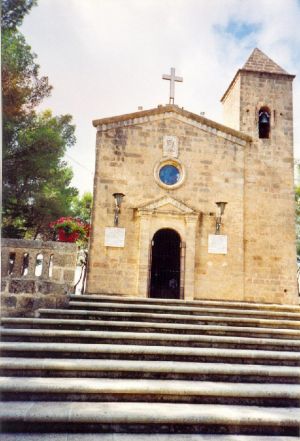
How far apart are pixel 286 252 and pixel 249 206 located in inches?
82.0

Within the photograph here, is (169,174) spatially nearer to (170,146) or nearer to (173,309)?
(170,146)

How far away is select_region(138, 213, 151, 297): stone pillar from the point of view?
434 inches

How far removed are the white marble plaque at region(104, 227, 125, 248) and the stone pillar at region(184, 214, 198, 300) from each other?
7.18ft

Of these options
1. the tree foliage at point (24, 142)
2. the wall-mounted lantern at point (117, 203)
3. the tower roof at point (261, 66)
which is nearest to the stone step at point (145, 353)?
the wall-mounted lantern at point (117, 203)

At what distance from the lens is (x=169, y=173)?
1221 centimetres

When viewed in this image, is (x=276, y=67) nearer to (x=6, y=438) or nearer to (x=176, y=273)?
(x=176, y=273)

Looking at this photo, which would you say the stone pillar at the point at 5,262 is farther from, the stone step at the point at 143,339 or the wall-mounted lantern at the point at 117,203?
the wall-mounted lantern at the point at 117,203

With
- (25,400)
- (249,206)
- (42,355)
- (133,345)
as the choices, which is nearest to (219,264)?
(249,206)

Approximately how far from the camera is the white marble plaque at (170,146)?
1223 cm

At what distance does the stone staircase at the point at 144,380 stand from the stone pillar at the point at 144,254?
450 centimetres

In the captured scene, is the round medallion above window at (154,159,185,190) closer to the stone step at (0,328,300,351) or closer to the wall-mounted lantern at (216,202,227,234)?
the wall-mounted lantern at (216,202,227,234)

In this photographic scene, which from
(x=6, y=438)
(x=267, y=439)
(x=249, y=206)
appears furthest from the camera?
(x=249, y=206)

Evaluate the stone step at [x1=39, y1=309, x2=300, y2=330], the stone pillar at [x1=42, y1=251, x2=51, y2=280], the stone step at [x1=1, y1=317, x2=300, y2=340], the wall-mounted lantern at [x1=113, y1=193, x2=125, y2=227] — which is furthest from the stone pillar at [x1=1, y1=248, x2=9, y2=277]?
the wall-mounted lantern at [x1=113, y1=193, x2=125, y2=227]

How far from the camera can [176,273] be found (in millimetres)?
11891
